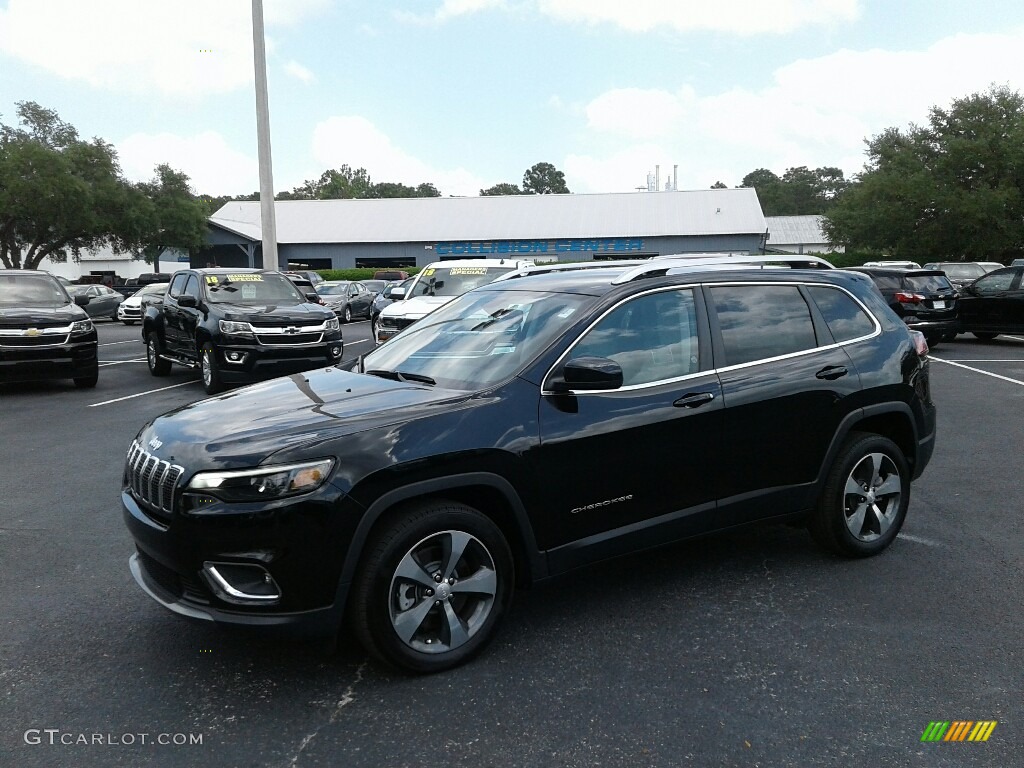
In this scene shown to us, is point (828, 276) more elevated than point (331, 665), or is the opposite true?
point (828, 276)

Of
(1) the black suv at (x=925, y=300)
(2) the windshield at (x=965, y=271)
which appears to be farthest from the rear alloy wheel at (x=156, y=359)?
(2) the windshield at (x=965, y=271)

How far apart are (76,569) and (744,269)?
418 centimetres

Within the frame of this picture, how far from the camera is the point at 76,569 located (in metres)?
5.02

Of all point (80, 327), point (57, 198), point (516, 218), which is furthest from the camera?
point (516, 218)

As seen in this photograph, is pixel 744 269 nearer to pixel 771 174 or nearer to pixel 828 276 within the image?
pixel 828 276

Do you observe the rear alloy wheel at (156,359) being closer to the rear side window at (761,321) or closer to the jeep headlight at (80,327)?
the jeep headlight at (80,327)

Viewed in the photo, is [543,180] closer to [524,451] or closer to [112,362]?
[112,362]

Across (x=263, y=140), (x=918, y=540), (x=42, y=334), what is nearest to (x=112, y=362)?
(x=42, y=334)

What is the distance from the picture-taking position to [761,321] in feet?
15.6

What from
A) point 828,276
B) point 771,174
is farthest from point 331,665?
point 771,174

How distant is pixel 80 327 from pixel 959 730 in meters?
12.1

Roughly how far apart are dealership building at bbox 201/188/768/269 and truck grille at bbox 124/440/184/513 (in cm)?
4528

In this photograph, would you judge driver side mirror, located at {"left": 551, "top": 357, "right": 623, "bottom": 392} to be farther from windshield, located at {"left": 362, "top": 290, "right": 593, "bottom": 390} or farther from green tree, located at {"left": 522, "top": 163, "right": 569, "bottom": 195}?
green tree, located at {"left": 522, "top": 163, "right": 569, "bottom": 195}

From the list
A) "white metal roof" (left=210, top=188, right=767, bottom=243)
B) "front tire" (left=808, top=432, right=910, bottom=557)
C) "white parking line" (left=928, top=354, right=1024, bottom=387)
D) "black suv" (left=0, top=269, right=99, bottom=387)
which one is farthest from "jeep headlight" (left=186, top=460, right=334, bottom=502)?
"white metal roof" (left=210, top=188, right=767, bottom=243)
